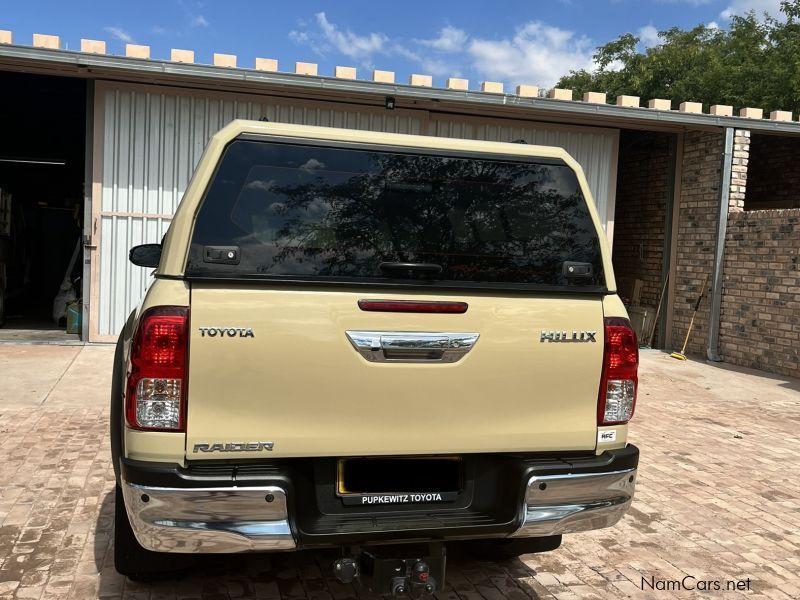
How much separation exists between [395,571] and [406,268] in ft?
3.74

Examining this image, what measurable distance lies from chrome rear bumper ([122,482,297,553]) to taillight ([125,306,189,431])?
23 centimetres

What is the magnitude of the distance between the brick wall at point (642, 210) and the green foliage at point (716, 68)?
11.9m

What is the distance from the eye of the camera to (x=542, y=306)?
2.76 metres

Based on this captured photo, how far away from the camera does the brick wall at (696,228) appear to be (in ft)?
37.8

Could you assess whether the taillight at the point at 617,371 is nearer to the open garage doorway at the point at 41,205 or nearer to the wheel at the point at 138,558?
the wheel at the point at 138,558

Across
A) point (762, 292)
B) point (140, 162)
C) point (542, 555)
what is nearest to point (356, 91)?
point (140, 162)

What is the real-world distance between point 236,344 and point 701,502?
385 centimetres

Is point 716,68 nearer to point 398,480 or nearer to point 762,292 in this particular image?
point 762,292

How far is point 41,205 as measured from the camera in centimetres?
1920

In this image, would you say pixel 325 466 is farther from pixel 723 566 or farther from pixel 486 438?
pixel 723 566

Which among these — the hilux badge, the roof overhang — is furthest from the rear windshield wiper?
the roof overhang

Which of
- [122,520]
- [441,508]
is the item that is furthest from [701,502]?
[122,520]

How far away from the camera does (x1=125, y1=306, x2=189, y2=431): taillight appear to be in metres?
2.40

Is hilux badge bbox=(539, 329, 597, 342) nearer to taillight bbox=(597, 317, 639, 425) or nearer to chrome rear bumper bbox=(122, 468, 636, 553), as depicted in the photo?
taillight bbox=(597, 317, 639, 425)
